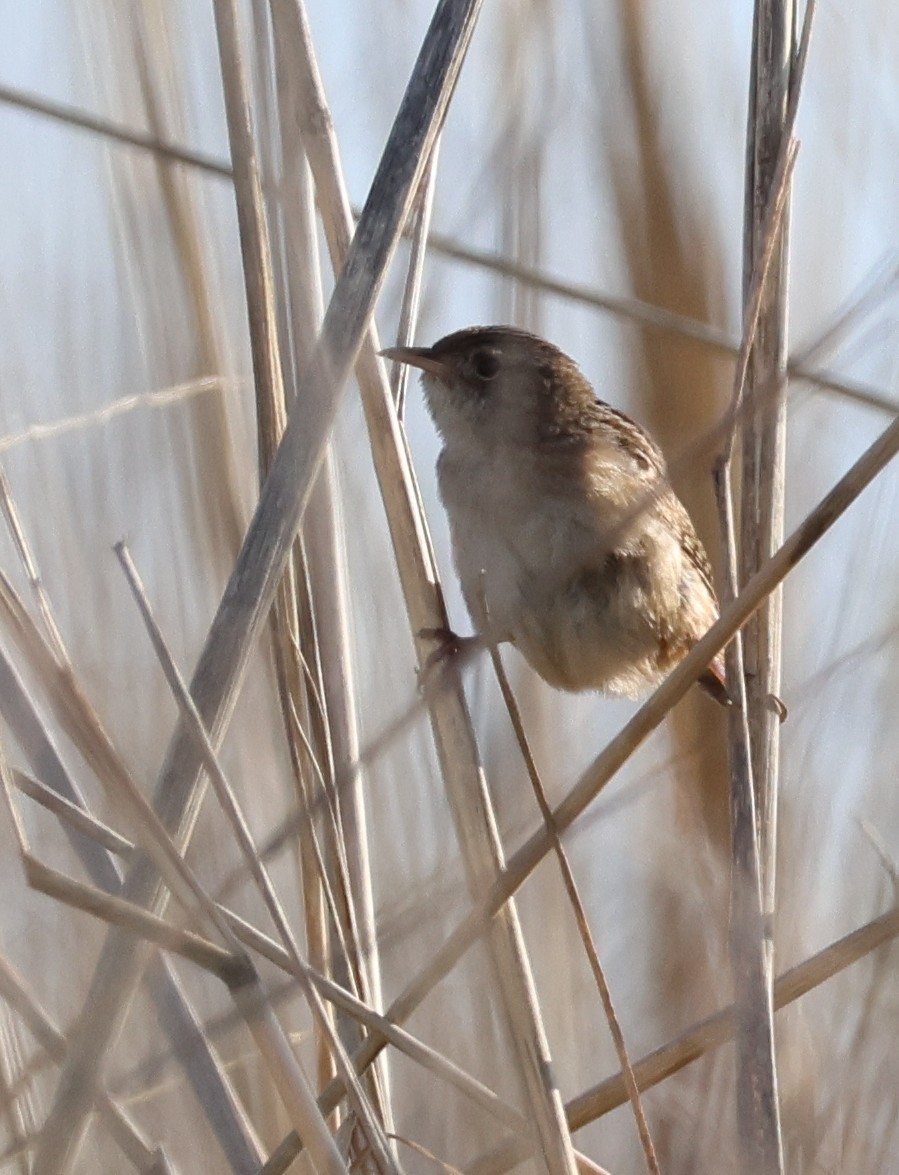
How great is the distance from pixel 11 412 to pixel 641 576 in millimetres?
1154

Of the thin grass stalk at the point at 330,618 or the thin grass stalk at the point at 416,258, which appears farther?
the thin grass stalk at the point at 416,258

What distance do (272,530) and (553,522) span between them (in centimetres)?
A: 93

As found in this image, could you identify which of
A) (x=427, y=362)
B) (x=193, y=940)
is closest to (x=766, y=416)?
(x=427, y=362)

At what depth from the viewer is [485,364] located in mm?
2643

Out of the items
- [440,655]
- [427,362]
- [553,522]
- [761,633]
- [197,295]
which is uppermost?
[197,295]

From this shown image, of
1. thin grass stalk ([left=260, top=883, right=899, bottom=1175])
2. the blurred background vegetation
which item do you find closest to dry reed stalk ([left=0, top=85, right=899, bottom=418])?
the blurred background vegetation

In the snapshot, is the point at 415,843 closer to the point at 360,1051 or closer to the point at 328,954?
the point at 328,954

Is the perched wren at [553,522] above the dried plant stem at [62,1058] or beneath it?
above

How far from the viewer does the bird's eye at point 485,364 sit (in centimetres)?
264

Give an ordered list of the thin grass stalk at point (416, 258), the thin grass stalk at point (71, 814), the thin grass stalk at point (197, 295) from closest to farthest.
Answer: the thin grass stalk at point (71, 814)
the thin grass stalk at point (416, 258)
the thin grass stalk at point (197, 295)

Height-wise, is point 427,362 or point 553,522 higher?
point 427,362

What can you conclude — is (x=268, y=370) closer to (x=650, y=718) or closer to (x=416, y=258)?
(x=416, y=258)

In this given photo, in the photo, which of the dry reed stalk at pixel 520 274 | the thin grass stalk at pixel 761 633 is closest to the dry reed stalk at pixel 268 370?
the dry reed stalk at pixel 520 274

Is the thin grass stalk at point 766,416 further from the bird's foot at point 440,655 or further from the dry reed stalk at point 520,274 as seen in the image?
the bird's foot at point 440,655
